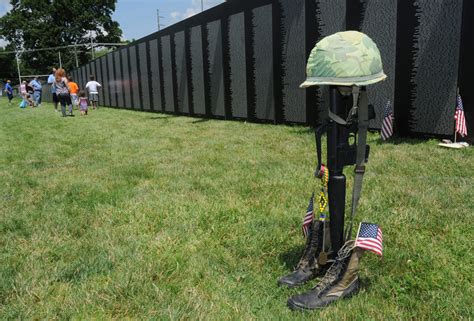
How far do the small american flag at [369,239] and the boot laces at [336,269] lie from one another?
0.07m

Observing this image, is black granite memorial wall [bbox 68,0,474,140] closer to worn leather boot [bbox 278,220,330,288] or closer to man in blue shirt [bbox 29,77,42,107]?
worn leather boot [bbox 278,220,330,288]

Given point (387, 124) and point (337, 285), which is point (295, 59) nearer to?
point (387, 124)

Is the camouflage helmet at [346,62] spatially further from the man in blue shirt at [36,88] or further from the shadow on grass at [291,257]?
the man in blue shirt at [36,88]

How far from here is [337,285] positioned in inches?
88.0

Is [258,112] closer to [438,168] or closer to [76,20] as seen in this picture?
[438,168]

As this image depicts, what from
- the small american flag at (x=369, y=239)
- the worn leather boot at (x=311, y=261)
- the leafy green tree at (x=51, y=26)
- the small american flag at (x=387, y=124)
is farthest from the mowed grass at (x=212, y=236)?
the leafy green tree at (x=51, y=26)

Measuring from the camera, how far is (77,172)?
586cm

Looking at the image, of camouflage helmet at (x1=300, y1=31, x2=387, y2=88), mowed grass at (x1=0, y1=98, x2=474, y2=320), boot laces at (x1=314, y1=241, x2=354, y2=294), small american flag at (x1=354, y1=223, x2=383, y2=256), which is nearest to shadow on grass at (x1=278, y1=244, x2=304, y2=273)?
mowed grass at (x1=0, y1=98, x2=474, y2=320)

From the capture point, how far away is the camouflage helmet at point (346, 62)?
199 centimetres

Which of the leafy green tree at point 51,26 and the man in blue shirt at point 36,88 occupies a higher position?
the leafy green tree at point 51,26

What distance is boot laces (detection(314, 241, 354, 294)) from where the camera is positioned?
2252 mm

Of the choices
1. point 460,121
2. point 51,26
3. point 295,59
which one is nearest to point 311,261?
point 460,121

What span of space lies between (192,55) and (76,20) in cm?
5248

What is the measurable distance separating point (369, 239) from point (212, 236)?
4.54ft
